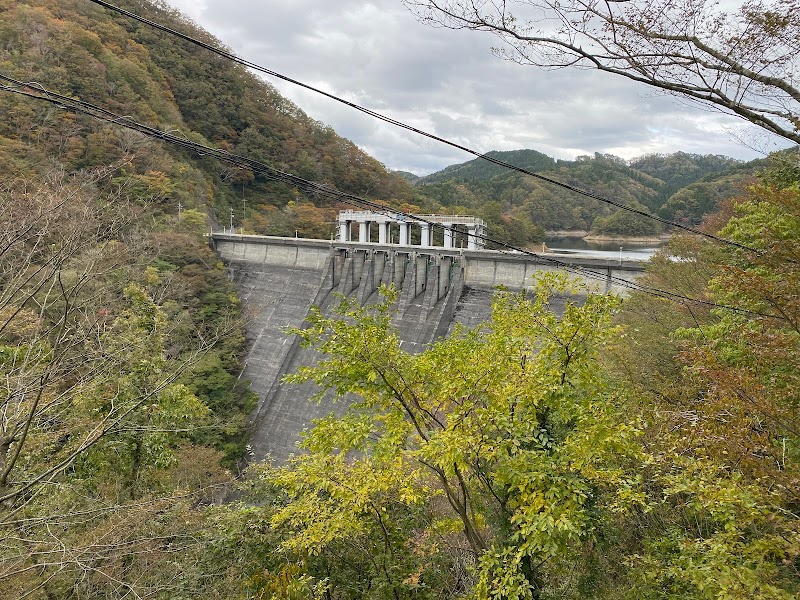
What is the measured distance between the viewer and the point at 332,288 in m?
24.5

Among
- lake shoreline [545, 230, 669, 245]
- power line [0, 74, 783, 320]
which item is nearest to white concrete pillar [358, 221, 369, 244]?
power line [0, 74, 783, 320]

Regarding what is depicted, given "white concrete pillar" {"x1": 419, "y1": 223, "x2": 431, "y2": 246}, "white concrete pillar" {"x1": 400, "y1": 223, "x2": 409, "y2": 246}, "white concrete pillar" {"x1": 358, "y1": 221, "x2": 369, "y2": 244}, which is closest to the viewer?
"white concrete pillar" {"x1": 419, "y1": 223, "x2": 431, "y2": 246}

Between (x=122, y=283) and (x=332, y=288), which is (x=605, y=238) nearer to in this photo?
(x=332, y=288)

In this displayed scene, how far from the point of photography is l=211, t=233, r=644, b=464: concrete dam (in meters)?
18.9

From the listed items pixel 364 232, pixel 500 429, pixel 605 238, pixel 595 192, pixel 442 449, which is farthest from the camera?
pixel 595 192

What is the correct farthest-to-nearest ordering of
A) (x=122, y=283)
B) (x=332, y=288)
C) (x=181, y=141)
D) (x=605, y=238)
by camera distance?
(x=605, y=238), (x=332, y=288), (x=122, y=283), (x=181, y=141)

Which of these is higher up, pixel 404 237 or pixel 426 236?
pixel 426 236

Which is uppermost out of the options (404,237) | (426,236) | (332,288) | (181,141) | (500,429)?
(181,141)

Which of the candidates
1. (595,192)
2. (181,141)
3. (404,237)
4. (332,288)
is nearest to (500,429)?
(181,141)

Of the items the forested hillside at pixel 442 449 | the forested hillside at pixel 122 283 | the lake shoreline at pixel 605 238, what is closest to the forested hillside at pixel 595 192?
the lake shoreline at pixel 605 238

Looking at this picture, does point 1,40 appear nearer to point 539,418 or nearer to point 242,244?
point 242,244

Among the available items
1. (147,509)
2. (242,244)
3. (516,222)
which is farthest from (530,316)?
(516,222)

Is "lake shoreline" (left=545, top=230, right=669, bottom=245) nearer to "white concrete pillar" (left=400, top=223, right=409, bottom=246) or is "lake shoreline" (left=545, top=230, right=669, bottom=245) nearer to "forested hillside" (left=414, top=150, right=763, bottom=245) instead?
"forested hillside" (left=414, top=150, right=763, bottom=245)

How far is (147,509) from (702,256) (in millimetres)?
12426
